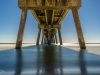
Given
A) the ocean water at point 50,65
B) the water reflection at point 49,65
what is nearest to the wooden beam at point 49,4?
the ocean water at point 50,65

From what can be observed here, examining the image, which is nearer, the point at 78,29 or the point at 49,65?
the point at 49,65

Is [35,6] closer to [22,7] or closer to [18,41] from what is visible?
[22,7]

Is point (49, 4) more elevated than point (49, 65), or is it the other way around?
point (49, 4)

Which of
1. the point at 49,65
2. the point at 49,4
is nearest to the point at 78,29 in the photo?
the point at 49,4

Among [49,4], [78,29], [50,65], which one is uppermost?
[49,4]

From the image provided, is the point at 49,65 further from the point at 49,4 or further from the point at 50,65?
the point at 49,4

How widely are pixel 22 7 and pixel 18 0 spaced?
1.71 feet

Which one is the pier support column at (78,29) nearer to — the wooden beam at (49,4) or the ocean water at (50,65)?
the wooden beam at (49,4)

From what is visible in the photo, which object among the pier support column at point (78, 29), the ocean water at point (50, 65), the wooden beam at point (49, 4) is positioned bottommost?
the ocean water at point (50, 65)

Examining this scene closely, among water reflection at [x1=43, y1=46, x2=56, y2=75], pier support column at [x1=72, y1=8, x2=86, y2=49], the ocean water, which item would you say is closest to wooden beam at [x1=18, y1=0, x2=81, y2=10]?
pier support column at [x1=72, y1=8, x2=86, y2=49]

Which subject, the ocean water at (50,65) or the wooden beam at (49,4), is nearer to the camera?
the ocean water at (50,65)

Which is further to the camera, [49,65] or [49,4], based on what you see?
[49,4]

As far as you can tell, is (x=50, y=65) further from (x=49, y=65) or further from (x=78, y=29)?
(x=78, y=29)

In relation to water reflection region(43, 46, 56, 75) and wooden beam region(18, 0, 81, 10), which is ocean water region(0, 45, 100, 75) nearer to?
water reflection region(43, 46, 56, 75)
